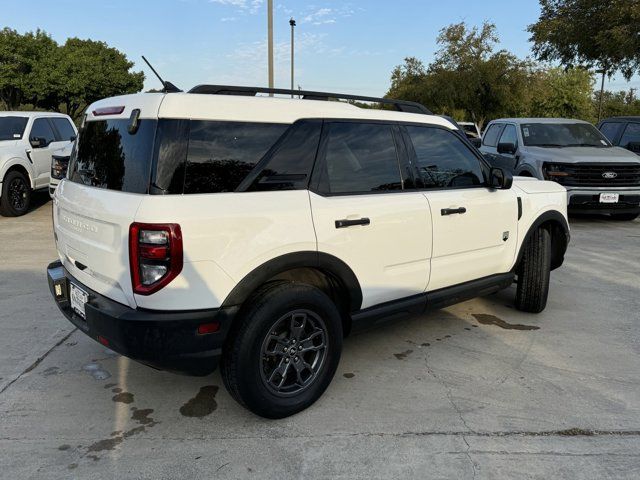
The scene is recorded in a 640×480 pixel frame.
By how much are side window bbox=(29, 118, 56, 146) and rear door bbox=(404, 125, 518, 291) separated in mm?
9114

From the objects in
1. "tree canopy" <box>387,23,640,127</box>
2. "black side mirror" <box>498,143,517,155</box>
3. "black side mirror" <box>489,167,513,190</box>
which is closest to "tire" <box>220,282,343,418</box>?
"black side mirror" <box>489,167,513,190</box>

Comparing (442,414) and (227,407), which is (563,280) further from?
(227,407)

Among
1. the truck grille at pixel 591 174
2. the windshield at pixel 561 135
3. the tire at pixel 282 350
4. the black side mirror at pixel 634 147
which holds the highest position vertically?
the windshield at pixel 561 135

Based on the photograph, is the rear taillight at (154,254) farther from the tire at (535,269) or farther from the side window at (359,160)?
the tire at (535,269)

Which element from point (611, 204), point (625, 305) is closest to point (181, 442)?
point (625, 305)

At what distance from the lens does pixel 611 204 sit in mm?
9281

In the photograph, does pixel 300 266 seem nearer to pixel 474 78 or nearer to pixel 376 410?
pixel 376 410

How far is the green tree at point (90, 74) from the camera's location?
31656 millimetres

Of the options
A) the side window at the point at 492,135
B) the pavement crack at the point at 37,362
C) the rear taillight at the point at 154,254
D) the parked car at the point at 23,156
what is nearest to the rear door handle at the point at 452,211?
the rear taillight at the point at 154,254

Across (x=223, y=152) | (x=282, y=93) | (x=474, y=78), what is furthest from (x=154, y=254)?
(x=474, y=78)

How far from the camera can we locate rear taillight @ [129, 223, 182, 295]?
2504 millimetres

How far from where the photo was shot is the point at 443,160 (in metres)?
3.92

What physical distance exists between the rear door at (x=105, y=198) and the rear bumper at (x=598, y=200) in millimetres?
8335

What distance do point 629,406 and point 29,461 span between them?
136 inches
